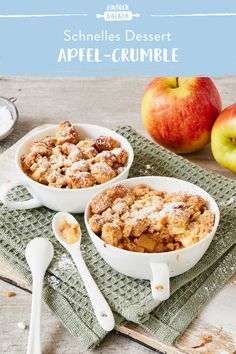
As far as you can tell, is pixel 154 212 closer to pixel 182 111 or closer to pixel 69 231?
pixel 69 231

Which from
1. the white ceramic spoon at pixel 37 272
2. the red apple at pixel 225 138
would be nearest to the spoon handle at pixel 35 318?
the white ceramic spoon at pixel 37 272

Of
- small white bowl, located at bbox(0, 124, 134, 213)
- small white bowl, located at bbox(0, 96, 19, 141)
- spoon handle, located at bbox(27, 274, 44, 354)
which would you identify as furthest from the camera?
small white bowl, located at bbox(0, 96, 19, 141)

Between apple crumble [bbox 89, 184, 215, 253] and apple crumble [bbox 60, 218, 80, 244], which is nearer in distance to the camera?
apple crumble [bbox 89, 184, 215, 253]

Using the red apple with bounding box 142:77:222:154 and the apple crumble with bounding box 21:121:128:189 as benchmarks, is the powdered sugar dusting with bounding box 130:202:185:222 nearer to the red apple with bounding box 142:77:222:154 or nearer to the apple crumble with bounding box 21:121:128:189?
the apple crumble with bounding box 21:121:128:189

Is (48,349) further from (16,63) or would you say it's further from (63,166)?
(16,63)

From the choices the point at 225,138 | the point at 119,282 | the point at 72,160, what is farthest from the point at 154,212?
the point at 225,138

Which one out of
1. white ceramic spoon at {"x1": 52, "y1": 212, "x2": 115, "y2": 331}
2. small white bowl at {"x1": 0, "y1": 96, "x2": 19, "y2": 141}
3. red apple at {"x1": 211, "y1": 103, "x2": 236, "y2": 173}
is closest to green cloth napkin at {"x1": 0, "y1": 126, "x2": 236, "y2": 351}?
white ceramic spoon at {"x1": 52, "y1": 212, "x2": 115, "y2": 331}

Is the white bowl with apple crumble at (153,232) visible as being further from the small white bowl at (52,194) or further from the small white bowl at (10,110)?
the small white bowl at (10,110)

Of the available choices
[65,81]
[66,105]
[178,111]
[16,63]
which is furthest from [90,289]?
[65,81]

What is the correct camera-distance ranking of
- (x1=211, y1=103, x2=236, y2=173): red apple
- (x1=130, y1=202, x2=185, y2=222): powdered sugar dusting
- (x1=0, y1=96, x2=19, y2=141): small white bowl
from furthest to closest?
(x1=0, y1=96, x2=19, y2=141): small white bowl < (x1=211, y1=103, x2=236, y2=173): red apple < (x1=130, y1=202, x2=185, y2=222): powdered sugar dusting
